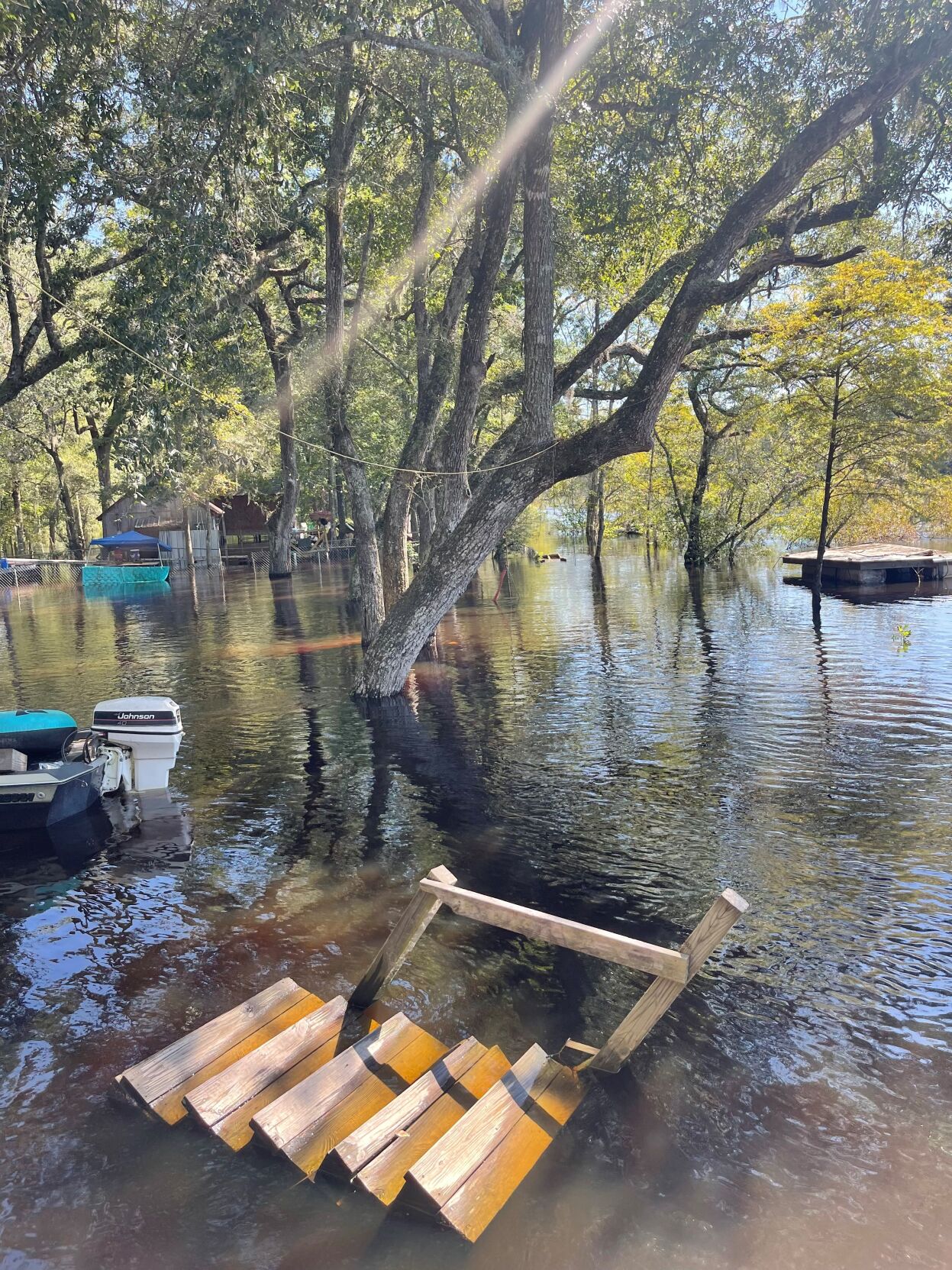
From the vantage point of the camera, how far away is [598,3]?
40.9 ft

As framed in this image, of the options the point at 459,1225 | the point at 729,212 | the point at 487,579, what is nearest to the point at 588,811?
the point at 459,1225

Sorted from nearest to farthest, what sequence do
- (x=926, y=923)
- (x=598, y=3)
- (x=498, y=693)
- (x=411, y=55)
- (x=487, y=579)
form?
(x=926, y=923), (x=598, y=3), (x=411, y=55), (x=498, y=693), (x=487, y=579)

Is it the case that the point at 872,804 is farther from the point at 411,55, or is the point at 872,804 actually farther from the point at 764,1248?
the point at 411,55

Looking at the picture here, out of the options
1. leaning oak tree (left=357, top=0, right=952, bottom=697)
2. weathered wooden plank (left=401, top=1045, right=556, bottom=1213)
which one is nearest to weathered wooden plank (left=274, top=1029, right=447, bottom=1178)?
weathered wooden plank (left=401, top=1045, right=556, bottom=1213)

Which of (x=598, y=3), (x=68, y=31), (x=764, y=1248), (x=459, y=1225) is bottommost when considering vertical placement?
(x=764, y=1248)

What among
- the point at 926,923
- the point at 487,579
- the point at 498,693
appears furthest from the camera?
the point at 487,579

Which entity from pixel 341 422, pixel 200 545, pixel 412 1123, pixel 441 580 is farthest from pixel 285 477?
pixel 412 1123

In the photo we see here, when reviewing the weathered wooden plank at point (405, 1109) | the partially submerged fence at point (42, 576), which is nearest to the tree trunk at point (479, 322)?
the weathered wooden plank at point (405, 1109)

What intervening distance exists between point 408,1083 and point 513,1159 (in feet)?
3.03

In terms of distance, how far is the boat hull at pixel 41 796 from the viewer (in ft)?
30.1

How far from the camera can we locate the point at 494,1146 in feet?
14.2

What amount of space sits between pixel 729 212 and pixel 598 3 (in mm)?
4291

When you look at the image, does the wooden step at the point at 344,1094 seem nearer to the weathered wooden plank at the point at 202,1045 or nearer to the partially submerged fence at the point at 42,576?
the weathered wooden plank at the point at 202,1045

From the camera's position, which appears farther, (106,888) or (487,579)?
(487,579)
